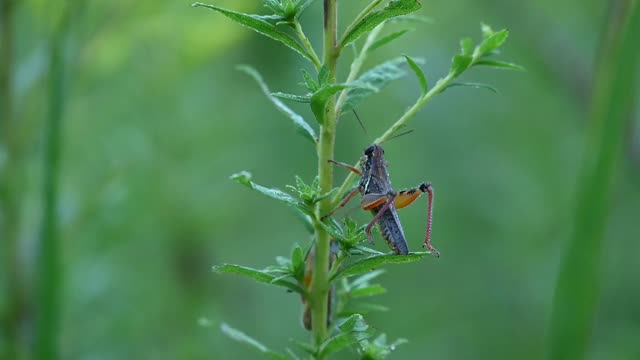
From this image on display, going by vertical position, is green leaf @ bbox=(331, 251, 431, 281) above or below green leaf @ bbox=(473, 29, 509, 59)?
below

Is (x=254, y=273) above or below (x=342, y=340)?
above

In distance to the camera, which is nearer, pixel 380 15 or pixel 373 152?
pixel 380 15

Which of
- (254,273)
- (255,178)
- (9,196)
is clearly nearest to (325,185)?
(254,273)

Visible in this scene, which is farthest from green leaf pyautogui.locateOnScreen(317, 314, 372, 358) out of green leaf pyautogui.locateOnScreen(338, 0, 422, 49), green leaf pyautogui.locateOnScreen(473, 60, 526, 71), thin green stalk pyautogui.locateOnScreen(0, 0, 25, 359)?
thin green stalk pyautogui.locateOnScreen(0, 0, 25, 359)

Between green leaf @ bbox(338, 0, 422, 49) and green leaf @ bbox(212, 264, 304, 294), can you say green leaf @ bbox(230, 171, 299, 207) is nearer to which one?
green leaf @ bbox(212, 264, 304, 294)

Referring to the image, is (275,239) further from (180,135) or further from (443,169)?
(180,135)

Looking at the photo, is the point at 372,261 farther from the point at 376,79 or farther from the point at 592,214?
the point at 592,214
